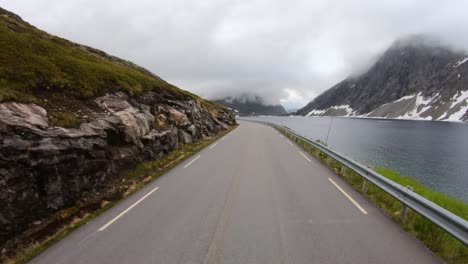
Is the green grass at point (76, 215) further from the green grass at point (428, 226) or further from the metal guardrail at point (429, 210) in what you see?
the metal guardrail at point (429, 210)

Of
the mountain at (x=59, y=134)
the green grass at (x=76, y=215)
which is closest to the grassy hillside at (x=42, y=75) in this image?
the mountain at (x=59, y=134)

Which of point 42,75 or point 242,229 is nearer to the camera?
point 242,229

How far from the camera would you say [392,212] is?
7.81 metres

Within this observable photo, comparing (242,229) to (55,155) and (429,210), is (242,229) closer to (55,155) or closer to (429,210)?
(429,210)

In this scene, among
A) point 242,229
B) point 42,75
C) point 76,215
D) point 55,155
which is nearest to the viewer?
point 242,229

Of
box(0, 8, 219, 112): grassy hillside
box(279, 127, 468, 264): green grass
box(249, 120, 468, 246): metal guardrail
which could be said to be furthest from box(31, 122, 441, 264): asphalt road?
box(0, 8, 219, 112): grassy hillside

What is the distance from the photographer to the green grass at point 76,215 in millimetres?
5949

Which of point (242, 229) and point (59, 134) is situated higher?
point (59, 134)

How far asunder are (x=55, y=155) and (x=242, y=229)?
5.91 meters

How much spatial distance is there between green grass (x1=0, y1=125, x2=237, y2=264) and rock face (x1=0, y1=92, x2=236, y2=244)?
0.35 metres

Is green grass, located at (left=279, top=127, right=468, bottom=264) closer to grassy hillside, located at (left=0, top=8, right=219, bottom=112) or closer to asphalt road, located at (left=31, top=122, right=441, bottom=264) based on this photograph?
asphalt road, located at (left=31, top=122, right=441, bottom=264)

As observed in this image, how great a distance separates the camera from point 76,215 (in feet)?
26.0

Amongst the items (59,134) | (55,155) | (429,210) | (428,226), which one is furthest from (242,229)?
(59,134)

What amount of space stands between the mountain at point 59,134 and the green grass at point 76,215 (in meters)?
0.23
